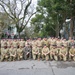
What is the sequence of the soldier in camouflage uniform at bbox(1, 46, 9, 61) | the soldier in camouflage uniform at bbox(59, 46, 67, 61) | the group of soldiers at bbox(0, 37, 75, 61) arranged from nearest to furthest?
1. the soldier in camouflage uniform at bbox(59, 46, 67, 61)
2. the group of soldiers at bbox(0, 37, 75, 61)
3. the soldier in camouflage uniform at bbox(1, 46, 9, 61)

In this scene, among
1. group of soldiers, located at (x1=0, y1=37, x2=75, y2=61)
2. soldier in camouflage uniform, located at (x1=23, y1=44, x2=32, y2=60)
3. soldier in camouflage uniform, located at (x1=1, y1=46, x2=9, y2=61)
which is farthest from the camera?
soldier in camouflage uniform, located at (x1=23, y1=44, x2=32, y2=60)

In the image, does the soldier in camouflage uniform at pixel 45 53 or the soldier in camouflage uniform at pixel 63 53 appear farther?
the soldier in camouflage uniform at pixel 45 53

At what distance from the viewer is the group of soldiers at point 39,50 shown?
15.3 m

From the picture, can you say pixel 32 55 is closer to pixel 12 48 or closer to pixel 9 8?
pixel 12 48

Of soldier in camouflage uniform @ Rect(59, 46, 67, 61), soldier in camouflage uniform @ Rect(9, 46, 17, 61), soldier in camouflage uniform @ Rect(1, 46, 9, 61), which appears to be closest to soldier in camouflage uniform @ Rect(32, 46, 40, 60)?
soldier in camouflage uniform @ Rect(9, 46, 17, 61)

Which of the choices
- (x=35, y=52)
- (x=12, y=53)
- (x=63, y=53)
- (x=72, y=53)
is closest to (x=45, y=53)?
(x=35, y=52)

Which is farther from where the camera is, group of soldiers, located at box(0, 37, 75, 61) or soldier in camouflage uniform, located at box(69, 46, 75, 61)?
group of soldiers, located at box(0, 37, 75, 61)

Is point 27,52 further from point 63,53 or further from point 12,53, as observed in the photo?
point 63,53

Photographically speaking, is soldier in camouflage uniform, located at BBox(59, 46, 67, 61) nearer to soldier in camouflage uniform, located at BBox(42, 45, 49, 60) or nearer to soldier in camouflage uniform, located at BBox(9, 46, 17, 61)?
soldier in camouflage uniform, located at BBox(42, 45, 49, 60)

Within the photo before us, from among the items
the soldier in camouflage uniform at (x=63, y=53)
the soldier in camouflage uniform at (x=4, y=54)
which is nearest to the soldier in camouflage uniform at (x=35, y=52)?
the soldier in camouflage uniform at (x=63, y=53)

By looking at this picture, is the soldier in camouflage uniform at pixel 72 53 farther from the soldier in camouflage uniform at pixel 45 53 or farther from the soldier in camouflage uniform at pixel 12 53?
the soldier in camouflage uniform at pixel 12 53

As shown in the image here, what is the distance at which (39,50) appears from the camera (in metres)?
15.7

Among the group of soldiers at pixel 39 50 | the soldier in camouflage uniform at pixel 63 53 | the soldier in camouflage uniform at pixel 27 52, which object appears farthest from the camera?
the soldier in camouflage uniform at pixel 27 52

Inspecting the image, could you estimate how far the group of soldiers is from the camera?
602 inches
